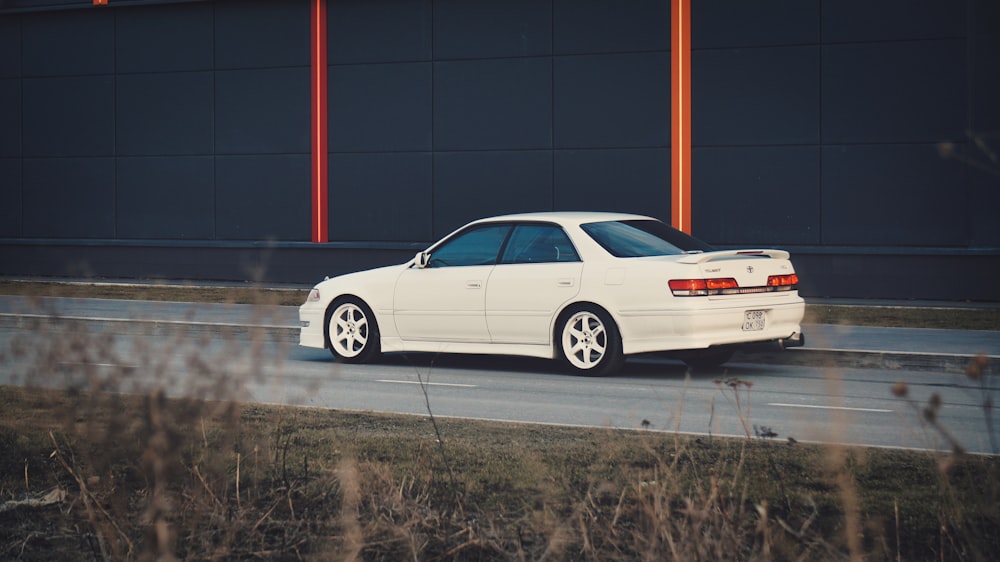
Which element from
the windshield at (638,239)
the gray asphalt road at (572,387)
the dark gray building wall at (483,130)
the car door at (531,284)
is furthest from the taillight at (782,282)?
the dark gray building wall at (483,130)

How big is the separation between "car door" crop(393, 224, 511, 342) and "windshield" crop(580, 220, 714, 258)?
1.01 metres

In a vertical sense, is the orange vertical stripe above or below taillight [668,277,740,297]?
above

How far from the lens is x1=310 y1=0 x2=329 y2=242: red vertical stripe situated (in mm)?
27312

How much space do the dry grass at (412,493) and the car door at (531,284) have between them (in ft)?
15.2

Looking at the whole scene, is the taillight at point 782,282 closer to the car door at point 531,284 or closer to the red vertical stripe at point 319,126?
the car door at point 531,284

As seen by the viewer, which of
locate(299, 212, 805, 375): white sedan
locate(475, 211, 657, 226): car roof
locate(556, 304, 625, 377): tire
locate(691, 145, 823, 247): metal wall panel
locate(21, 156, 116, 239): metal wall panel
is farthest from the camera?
locate(21, 156, 116, 239): metal wall panel

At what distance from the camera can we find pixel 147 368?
5.62 metres

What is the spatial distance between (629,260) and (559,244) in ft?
2.72

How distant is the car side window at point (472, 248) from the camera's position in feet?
44.2

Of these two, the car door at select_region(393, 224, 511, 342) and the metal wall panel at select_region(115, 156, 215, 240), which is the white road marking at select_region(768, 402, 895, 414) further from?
the metal wall panel at select_region(115, 156, 215, 240)

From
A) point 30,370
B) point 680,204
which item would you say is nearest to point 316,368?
point 30,370

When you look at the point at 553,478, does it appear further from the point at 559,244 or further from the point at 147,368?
the point at 559,244

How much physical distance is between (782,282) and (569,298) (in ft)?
6.54

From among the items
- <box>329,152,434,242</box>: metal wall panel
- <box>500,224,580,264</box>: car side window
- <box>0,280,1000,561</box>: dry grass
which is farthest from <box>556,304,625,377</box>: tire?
<box>329,152,434,242</box>: metal wall panel
